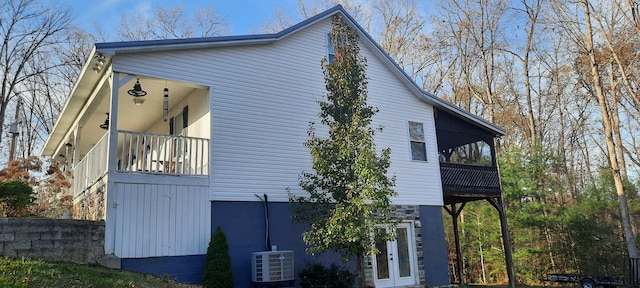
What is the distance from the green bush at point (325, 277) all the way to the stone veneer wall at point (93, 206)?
4.24 metres

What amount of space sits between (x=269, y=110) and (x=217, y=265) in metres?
3.79

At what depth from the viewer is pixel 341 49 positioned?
10422 mm

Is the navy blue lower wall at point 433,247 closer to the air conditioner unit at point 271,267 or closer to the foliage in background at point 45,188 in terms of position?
the air conditioner unit at point 271,267

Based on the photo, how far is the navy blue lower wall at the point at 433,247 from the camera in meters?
12.7

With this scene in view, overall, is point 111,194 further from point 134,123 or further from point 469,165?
point 469,165

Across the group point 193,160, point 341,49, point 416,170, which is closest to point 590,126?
point 416,170

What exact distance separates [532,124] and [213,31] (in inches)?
673

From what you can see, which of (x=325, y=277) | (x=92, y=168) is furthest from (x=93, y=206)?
(x=325, y=277)

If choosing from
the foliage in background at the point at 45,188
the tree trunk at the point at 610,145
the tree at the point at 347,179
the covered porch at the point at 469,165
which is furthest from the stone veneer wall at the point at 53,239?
the tree trunk at the point at 610,145

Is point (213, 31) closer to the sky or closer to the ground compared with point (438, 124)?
closer to the sky

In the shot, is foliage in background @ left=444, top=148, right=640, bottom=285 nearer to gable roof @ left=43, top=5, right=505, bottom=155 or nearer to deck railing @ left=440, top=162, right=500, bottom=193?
deck railing @ left=440, top=162, right=500, bottom=193

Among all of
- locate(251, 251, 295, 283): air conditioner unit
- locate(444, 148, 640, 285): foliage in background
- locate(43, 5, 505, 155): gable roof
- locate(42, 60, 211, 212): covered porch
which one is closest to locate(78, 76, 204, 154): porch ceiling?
locate(42, 60, 211, 212): covered porch

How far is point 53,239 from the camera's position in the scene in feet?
24.8

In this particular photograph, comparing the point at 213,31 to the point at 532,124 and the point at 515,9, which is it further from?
the point at 532,124
